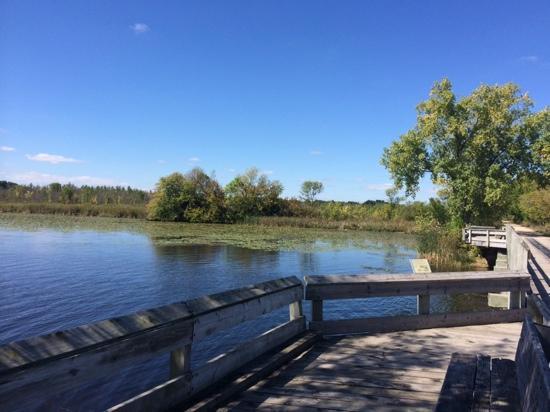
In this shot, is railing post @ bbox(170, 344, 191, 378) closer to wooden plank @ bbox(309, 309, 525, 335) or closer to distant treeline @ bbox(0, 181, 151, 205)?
wooden plank @ bbox(309, 309, 525, 335)

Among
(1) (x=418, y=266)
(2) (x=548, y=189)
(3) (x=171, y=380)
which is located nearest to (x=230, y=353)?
(3) (x=171, y=380)

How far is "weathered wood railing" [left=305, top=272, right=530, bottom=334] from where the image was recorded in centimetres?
541

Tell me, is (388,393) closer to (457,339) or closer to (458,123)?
(457,339)

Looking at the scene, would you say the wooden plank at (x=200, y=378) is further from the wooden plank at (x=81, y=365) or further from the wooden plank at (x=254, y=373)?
the wooden plank at (x=81, y=365)

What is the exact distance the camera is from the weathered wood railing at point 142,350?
2.19m

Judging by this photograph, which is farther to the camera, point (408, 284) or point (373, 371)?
point (408, 284)

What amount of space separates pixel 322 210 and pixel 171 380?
6831 cm

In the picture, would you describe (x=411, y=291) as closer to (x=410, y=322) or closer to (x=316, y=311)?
(x=410, y=322)

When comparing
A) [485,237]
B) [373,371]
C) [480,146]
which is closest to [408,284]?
[373,371]

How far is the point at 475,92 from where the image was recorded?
31984 mm

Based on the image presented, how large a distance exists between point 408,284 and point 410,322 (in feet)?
1.69

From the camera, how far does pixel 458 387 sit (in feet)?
9.14

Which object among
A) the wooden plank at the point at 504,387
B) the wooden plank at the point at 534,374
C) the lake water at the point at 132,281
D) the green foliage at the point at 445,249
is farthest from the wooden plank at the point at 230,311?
the green foliage at the point at 445,249

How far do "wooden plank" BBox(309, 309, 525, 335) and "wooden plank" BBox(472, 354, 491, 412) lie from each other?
7.48ft
